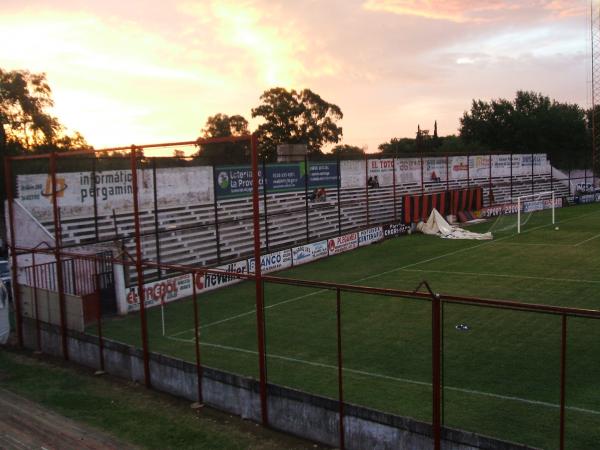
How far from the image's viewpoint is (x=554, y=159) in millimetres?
72188

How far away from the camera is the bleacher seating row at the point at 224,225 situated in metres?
23.9

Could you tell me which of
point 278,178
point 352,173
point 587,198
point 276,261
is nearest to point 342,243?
point 278,178

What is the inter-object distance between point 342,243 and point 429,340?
50.7ft

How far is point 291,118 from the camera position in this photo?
74.6m

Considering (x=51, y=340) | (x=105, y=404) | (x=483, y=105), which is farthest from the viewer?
(x=483, y=105)

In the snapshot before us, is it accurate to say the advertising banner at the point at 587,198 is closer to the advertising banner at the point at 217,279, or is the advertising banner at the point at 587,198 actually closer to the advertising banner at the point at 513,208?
the advertising banner at the point at 513,208

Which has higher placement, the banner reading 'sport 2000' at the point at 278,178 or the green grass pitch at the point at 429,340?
the banner reading 'sport 2000' at the point at 278,178

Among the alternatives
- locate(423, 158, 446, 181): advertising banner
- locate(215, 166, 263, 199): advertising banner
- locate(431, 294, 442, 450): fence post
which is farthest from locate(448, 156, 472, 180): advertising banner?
locate(431, 294, 442, 450): fence post

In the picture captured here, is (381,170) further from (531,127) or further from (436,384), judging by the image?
(531,127)

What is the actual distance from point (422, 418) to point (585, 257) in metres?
17.7

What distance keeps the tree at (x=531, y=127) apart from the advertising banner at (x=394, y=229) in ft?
140

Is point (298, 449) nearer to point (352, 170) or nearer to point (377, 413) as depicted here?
point (377, 413)

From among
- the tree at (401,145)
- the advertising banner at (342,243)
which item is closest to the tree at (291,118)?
the tree at (401,145)

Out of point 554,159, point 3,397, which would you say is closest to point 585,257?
point 3,397
